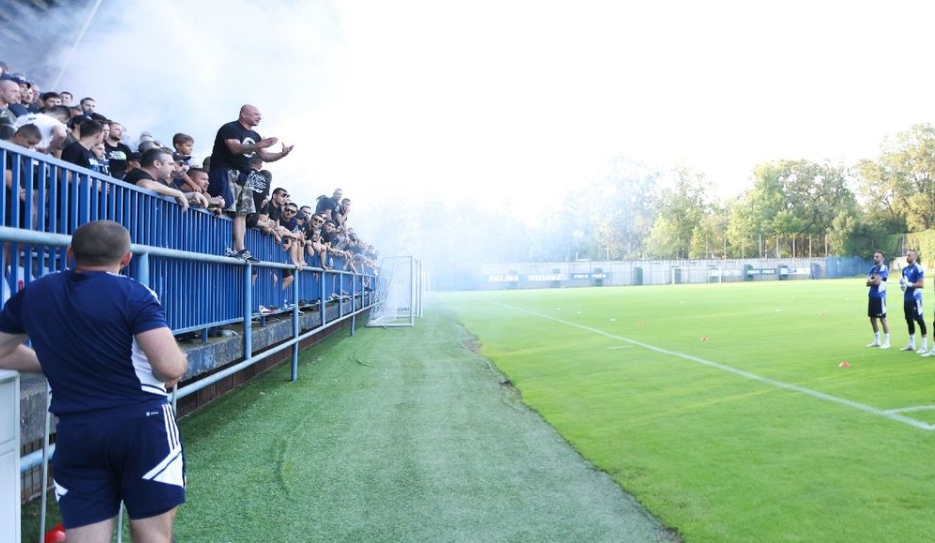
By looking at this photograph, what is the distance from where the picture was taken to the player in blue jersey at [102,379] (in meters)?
2.24

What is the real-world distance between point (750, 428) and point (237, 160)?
5789mm

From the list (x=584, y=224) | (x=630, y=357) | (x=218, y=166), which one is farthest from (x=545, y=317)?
(x=584, y=224)

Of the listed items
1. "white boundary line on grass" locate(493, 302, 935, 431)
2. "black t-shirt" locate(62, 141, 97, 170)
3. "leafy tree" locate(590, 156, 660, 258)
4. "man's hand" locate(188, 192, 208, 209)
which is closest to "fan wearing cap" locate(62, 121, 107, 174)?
"black t-shirt" locate(62, 141, 97, 170)

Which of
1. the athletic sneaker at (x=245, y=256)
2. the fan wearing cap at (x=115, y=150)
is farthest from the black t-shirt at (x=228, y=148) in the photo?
the athletic sneaker at (x=245, y=256)

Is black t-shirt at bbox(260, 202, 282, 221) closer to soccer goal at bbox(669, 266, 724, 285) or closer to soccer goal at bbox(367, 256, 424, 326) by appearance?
soccer goal at bbox(367, 256, 424, 326)

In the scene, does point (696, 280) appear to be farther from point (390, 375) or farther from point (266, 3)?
point (390, 375)

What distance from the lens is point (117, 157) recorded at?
22.9 ft

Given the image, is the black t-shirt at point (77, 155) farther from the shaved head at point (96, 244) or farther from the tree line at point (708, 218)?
the tree line at point (708, 218)

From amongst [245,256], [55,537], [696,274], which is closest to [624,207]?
[696,274]

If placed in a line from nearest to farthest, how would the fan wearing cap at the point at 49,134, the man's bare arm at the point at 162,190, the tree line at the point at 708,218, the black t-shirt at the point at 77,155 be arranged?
the fan wearing cap at the point at 49,134, the black t-shirt at the point at 77,155, the man's bare arm at the point at 162,190, the tree line at the point at 708,218

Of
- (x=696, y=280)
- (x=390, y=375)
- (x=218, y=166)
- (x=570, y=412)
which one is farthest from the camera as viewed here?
(x=696, y=280)

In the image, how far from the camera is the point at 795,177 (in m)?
80.8

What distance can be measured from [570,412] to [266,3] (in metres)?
20.4

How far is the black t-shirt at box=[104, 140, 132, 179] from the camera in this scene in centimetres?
658
